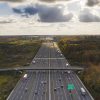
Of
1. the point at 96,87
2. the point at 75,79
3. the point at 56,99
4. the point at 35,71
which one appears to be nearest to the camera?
the point at 56,99

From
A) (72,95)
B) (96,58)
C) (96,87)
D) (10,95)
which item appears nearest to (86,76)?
(96,87)

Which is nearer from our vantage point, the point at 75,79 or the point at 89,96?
the point at 89,96

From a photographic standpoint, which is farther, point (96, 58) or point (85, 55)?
point (85, 55)

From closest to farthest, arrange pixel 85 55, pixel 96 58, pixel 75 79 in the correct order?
pixel 75 79 < pixel 96 58 < pixel 85 55

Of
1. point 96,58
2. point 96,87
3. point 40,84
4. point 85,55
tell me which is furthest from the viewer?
point 85,55

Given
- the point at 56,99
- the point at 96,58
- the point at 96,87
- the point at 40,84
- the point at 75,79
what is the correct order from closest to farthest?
→ 1. the point at 56,99
2. the point at 96,87
3. the point at 40,84
4. the point at 75,79
5. the point at 96,58

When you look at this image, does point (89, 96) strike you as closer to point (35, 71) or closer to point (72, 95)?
point (72, 95)

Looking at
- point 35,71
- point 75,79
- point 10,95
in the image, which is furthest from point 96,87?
point 35,71

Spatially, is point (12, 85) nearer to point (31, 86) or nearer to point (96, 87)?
point (31, 86)

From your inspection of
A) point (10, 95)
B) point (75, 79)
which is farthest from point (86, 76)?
point (10, 95)
